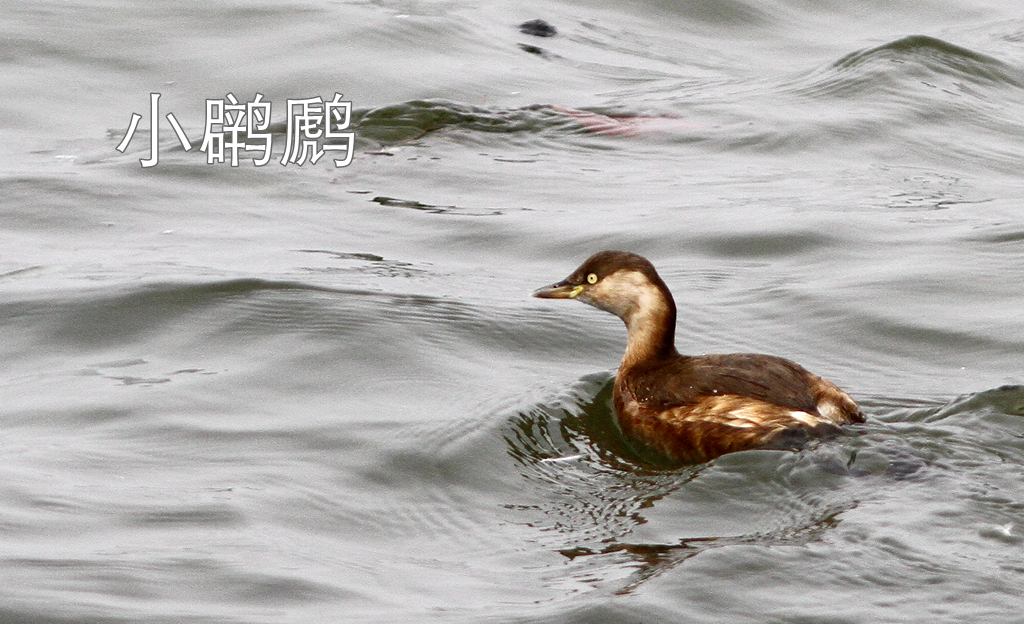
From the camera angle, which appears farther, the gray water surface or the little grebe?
the little grebe

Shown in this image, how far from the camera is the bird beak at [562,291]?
23.9 ft

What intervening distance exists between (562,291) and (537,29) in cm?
809

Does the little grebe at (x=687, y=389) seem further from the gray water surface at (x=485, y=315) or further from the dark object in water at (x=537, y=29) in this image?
the dark object in water at (x=537, y=29)

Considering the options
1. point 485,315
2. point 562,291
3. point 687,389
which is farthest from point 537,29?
point 687,389

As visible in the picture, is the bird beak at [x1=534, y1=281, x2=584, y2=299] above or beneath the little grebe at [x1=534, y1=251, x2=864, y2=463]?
above

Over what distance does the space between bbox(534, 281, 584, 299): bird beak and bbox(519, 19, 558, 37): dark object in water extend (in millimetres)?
7855

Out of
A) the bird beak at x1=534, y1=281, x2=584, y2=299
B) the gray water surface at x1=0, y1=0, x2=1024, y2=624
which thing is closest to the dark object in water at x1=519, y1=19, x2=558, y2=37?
the gray water surface at x1=0, y1=0, x2=1024, y2=624

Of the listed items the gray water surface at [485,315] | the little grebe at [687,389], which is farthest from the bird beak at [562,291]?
the gray water surface at [485,315]

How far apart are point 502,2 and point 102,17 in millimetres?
3873

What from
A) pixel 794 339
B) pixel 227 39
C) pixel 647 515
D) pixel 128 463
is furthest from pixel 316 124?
pixel 647 515

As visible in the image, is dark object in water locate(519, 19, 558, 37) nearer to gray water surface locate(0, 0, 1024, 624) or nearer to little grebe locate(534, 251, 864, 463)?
gray water surface locate(0, 0, 1024, 624)

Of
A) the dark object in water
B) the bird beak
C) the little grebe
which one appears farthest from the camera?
the dark object in water

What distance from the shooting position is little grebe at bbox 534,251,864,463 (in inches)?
245

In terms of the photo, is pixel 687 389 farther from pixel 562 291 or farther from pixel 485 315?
pixel 485 315
